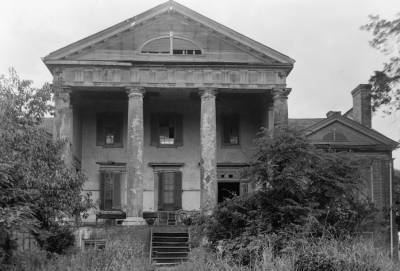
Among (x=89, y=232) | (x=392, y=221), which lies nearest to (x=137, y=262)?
(x=89, y=232)

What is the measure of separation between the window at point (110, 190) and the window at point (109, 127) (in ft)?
5.97

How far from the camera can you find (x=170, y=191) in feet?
116

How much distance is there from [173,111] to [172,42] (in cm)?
496

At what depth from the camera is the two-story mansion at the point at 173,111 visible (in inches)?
1212

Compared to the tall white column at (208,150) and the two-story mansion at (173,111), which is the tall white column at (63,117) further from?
the tall white column at (208,150)

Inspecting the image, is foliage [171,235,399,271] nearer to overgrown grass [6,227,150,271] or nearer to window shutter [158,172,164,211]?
overgrown grass [6,227,150,271]

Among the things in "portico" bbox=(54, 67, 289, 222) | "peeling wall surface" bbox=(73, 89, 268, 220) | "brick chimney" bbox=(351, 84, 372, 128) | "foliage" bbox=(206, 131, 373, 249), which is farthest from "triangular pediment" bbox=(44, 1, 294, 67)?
"foliage" bbox=(206, 131, 373, 249)

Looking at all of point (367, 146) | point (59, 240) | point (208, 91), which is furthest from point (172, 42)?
point (59, 240)

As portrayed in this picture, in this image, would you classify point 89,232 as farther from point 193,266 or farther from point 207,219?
point 193,266

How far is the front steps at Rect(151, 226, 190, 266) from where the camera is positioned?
Result: 2644cm

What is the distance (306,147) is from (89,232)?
1228 cm

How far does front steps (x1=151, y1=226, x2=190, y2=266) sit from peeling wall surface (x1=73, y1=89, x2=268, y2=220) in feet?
16.6

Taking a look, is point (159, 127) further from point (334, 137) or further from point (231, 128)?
point (334, 137)

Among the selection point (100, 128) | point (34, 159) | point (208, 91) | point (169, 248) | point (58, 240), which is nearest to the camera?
point (34, 159)
